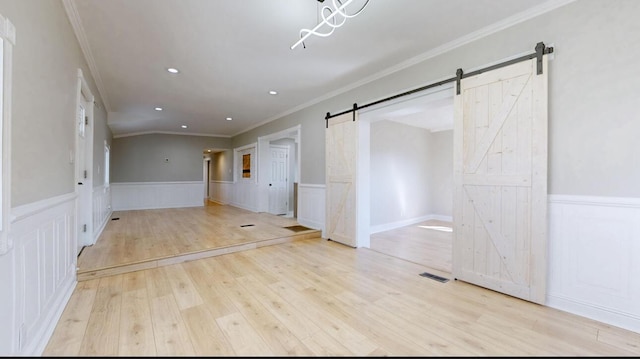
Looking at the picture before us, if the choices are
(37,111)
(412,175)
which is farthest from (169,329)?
(412,175)

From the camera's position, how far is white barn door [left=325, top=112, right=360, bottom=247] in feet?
13.9

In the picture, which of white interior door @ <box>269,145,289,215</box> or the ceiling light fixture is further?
white interior door @ <box>269,145,289,215</box>

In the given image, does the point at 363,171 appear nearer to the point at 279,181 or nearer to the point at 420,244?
the point at 420,244

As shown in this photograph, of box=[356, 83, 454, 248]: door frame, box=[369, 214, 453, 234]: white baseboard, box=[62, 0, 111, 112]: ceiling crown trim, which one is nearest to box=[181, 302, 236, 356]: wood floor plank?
box=[356, 83, 454, 248]: door frame

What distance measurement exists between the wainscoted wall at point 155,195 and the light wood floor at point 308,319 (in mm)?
6120

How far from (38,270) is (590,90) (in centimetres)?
442

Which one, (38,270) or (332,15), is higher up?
(332,15)

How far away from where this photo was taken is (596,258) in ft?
6.98

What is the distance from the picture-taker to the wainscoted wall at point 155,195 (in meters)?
7.79

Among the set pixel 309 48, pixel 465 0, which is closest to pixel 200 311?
pixel 309 48

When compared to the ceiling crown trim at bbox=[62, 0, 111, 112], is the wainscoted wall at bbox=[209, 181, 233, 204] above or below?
below

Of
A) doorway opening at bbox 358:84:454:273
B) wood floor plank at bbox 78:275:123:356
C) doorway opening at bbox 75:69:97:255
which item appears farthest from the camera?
doorway opening at bbox 358:84:454:273

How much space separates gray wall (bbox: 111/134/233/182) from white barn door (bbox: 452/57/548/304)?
8.05 metres

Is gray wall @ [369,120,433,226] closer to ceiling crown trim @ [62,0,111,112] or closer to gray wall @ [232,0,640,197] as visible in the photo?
gray wall @ [232,0,640,197]
